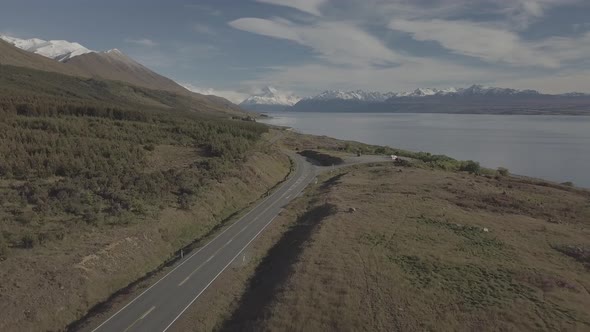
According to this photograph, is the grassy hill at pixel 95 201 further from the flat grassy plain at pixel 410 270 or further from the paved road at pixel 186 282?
the flat grassy plain at pixel 410 270

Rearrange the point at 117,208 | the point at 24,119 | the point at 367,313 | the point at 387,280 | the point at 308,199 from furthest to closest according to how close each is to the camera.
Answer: the point at 24,119, the point at 308,199, the point at 117,208, the point at 387,280, the point at 367,313

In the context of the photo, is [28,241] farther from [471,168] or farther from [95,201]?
[471,168]

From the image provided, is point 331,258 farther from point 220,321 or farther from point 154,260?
point 154,260

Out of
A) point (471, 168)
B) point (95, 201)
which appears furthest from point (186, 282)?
point (471, 168)

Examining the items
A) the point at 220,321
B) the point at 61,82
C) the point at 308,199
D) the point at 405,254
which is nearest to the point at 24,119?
the point at 308,199

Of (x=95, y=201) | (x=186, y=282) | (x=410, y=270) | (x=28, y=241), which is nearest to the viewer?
(x=28, y=241)

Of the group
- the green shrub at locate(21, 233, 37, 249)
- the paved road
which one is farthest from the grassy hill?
the paved road
